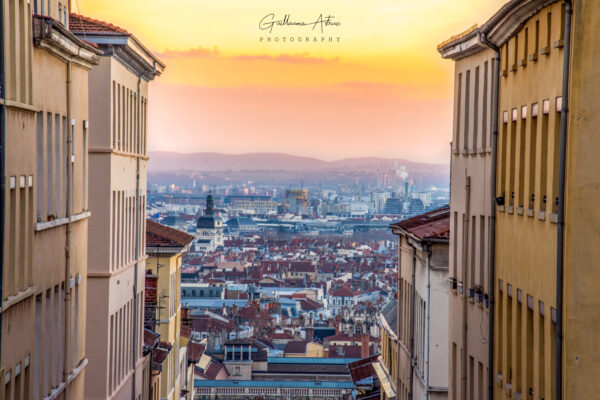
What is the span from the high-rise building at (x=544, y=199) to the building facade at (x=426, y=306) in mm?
5740

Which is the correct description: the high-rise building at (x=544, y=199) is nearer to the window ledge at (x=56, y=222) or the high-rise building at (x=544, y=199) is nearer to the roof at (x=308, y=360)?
the window ledge at (x=56, y=222)

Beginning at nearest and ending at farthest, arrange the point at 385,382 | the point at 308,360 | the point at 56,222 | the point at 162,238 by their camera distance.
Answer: the point at 56,222 < the point at 385,382 < the point at 162,238 < the point at 308,360

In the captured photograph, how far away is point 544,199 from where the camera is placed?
1292 centimetres

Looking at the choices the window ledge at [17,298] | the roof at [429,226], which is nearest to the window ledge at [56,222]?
the window ledge at [17,298]

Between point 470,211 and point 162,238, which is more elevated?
point 470,211

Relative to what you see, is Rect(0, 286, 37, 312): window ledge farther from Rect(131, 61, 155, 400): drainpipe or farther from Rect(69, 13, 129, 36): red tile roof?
Rect(131, 61, 155, 400): drainpipe

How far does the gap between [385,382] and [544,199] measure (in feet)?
61.0

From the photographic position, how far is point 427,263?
2288cm

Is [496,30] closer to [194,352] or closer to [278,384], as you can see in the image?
[194,352]

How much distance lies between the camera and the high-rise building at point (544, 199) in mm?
10852

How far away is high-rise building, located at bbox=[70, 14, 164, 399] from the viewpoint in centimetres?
2188

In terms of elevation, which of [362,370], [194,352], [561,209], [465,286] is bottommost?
[194,352]

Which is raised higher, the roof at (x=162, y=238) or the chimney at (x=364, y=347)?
the roof at (x=162, y=238)

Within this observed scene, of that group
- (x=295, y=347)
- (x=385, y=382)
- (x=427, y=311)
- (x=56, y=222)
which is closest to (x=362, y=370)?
(x=385, y=382)
